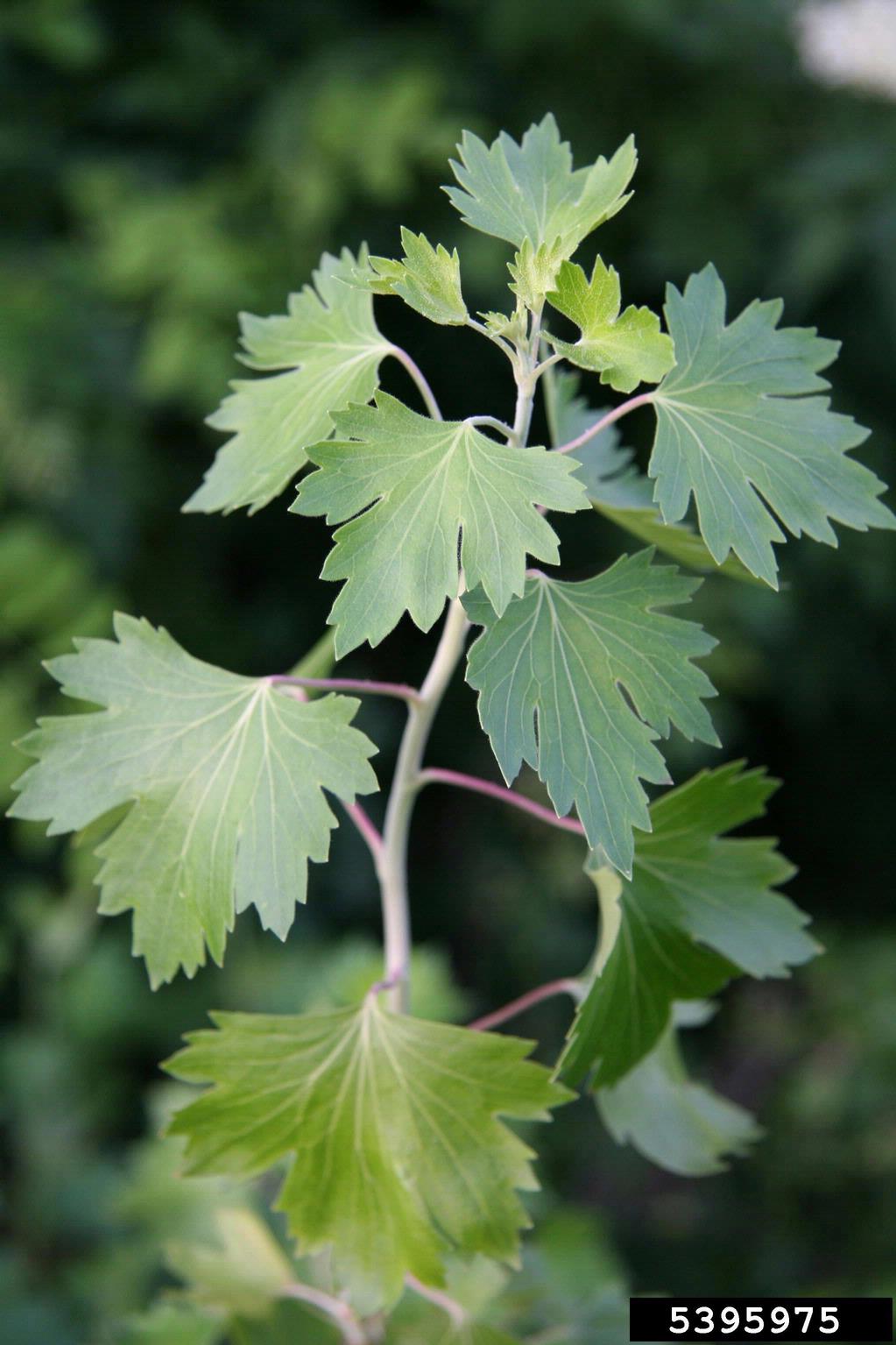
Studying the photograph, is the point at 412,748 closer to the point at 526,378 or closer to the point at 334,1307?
the point at 526,378

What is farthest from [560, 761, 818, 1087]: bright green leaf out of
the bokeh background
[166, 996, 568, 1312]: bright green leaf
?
the bokeh background

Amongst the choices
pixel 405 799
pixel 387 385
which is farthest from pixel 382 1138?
pixel 387 385

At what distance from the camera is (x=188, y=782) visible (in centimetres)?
44

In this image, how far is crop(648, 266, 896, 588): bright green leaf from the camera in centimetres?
41

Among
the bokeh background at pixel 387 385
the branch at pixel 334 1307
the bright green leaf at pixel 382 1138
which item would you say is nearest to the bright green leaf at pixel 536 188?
the bright green leaf at pixel 382 1138

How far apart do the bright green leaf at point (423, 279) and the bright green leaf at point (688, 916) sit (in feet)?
0.66

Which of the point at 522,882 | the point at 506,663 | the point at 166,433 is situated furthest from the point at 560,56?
the point at 506,663

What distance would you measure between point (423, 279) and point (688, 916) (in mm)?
259

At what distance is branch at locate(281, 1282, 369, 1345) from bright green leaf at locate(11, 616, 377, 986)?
8.4 inches

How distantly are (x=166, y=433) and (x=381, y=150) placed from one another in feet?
1.37

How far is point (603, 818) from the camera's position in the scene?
39 cm

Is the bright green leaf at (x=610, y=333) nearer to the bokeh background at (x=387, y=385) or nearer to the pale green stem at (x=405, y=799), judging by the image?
→ the pale green stem at (x=405, y=799)

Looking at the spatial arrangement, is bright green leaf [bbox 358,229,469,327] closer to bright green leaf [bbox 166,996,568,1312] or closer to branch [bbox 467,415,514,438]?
branch [bbox 467,415,514,438]

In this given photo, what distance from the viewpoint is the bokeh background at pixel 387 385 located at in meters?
1.27
